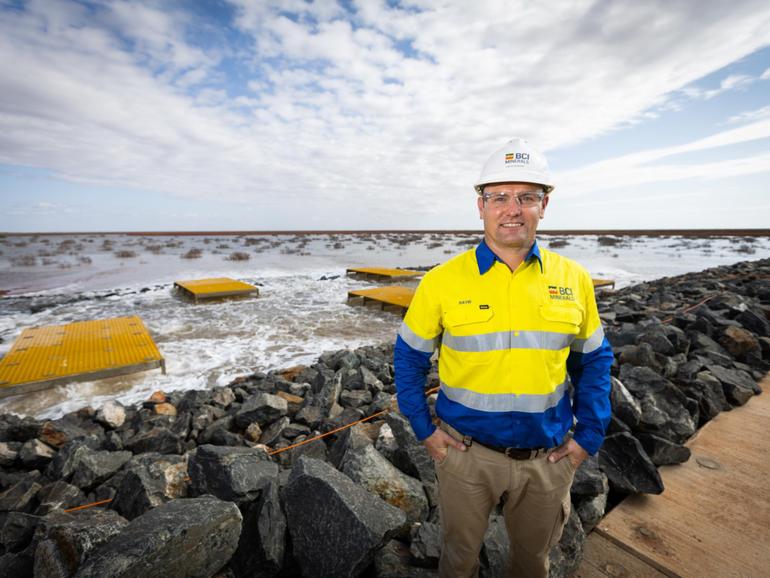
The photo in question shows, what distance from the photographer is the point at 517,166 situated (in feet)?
6.14

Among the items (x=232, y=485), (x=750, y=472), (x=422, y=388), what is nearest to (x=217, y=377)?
(x=232, y=485)

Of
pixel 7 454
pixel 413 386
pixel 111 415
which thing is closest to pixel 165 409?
pixel 111 415

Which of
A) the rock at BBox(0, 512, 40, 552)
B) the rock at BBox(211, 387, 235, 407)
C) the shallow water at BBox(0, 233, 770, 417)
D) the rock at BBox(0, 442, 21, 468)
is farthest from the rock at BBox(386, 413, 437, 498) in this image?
the shallow water at BBox(0, 233, 770, 417)

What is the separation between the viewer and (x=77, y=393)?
6781mm

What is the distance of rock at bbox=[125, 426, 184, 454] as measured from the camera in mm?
4168

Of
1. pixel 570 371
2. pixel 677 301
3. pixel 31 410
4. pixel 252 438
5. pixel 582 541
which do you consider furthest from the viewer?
pixel 677 301

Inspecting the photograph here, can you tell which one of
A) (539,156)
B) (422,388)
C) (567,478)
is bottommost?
(567,478)

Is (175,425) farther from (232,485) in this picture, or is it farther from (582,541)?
(582,541)

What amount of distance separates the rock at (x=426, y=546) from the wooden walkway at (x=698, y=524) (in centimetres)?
94

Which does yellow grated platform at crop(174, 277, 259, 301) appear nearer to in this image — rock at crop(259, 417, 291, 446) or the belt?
rock at crop(259, 417, 291, 446)

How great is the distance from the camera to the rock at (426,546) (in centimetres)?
226

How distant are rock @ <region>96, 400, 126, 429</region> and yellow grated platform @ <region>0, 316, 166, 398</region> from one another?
2290mm

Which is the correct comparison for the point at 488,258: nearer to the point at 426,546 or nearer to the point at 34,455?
the point at 426,546

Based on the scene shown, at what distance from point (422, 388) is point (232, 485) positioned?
1650mm
